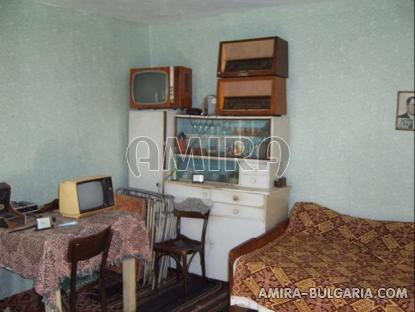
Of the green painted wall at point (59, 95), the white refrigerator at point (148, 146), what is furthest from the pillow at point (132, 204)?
the green painted wall at point (59, 95)

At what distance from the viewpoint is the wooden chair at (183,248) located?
10.3 ft

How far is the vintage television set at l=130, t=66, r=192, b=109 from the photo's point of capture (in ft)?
12.1

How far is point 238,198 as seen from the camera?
330 centimetres

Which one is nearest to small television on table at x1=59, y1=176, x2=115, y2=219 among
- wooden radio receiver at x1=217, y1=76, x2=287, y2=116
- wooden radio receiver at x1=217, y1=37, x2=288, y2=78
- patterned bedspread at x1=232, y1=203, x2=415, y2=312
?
patterned bedspread at x1=232, y1=203, x2=415, y2=312

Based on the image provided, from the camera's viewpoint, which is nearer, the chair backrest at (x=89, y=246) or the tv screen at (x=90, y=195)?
the chair backrest at (x=89, y=246)

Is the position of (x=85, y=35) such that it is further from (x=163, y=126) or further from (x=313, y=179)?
(x=313, y=179)

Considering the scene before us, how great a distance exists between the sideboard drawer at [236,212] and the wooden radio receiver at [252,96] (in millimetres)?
788

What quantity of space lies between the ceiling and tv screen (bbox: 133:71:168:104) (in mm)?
539

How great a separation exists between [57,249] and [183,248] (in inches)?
44.6

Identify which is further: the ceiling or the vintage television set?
the vintage television set

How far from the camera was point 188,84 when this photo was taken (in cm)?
382

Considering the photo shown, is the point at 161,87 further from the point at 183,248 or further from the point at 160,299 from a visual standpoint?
the point at 160,299

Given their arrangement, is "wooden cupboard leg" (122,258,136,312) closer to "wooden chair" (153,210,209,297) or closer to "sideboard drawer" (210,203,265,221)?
"wooden chair" (153,210,209,297)

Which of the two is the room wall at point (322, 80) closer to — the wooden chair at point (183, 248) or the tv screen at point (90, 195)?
the wooden chair at point (183, 248)
